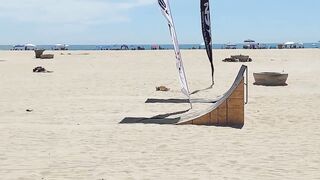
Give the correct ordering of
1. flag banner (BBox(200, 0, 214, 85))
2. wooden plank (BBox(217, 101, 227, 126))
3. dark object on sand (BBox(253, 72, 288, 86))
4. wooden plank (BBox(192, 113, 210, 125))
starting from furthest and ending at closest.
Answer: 1. dark object on sand (BBox(253, 72, 288, 86))
2. flag banner (BBox(200, 0, 214, 85))
3. wooden plank (BBox(217, 101, 227, 126))
4. wooden plank (BBox(192, 113, 210, 125))

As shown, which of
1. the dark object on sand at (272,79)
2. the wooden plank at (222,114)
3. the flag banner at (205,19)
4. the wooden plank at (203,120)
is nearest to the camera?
the wooden plank at (203,120)

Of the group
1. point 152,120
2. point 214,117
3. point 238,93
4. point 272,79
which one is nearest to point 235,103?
point 238,93

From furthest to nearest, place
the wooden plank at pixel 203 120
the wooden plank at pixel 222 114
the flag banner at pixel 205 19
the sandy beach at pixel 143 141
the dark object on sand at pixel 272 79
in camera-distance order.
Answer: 1. the dark object on sand at pixel 272 79
2. the flag banner at pixel 205 19
3. the wooden plank at pixel 222 114
4. the wooden plank at pixel 203 120
5. the sandy beach at pixel 143 141

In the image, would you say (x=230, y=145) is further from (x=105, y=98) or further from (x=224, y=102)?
(x=105, y=98)

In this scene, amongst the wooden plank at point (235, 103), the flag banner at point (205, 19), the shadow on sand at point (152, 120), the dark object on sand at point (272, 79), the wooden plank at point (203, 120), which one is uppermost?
the flag banner at point (205, 19)

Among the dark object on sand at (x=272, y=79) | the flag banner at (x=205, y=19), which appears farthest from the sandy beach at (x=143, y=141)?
the dark object on sand at (x=272, y=79)

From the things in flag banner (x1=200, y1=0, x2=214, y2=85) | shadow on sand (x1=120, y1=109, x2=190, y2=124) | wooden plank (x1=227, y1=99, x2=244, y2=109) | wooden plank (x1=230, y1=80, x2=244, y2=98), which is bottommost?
shadow on sand (x1=120, y1=109, x2=190, y2=124)

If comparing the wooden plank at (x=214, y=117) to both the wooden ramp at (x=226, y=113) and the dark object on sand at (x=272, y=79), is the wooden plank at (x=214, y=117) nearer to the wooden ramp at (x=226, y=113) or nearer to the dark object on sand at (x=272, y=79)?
the wooden ramp at (x=226, y=113)

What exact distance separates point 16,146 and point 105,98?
6720mm

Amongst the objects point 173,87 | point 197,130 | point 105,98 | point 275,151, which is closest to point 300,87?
point 173,87

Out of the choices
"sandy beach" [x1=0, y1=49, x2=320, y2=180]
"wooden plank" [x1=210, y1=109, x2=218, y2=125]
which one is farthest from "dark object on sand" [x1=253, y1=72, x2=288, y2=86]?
"wooden plank" [x1=210, y1=109, x2=218, y2=125]

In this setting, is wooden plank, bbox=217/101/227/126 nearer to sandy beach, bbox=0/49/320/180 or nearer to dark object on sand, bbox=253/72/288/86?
sandy beach, bbox=0/49/320/180

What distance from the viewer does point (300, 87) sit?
17.2 metres

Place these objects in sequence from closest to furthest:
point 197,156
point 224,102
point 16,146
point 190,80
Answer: point 197,156, point 16,146, point 224,102, point 190,80
